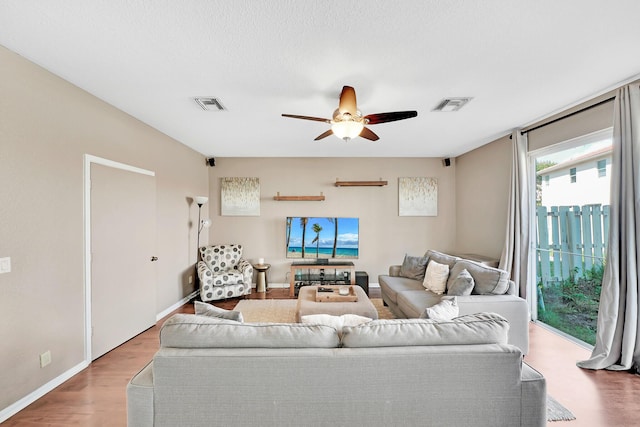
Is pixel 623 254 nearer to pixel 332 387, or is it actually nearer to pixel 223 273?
pixel 332 387

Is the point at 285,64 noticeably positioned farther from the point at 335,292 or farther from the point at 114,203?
the point at 335,292

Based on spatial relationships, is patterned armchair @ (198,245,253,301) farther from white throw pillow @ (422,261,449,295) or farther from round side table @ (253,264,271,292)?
white throw pillow @ (422,261,449,295)

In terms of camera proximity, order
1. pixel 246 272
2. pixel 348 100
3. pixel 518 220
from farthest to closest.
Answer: pixel 246 272
pixel 518 220
pixel 348 100

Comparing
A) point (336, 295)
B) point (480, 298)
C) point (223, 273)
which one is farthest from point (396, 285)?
point (223, 273)

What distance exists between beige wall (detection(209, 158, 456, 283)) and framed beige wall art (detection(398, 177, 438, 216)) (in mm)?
109

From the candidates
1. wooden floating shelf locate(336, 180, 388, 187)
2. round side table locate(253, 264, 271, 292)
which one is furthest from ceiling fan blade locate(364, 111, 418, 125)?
round side table locate(253, 264, 271, 292)

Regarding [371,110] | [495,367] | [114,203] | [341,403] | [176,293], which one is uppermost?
[371,110]

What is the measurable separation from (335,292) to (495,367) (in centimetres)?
233

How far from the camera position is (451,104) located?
289cm

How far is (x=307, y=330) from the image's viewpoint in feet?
4.87

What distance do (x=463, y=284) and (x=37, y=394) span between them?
3890 mm

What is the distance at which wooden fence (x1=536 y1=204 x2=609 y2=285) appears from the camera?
2914mm

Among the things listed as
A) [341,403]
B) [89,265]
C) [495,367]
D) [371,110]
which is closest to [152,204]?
[89,265]

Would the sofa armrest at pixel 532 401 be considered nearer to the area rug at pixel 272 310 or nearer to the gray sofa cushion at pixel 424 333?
the gray sofa cushion at pixel 424 333
